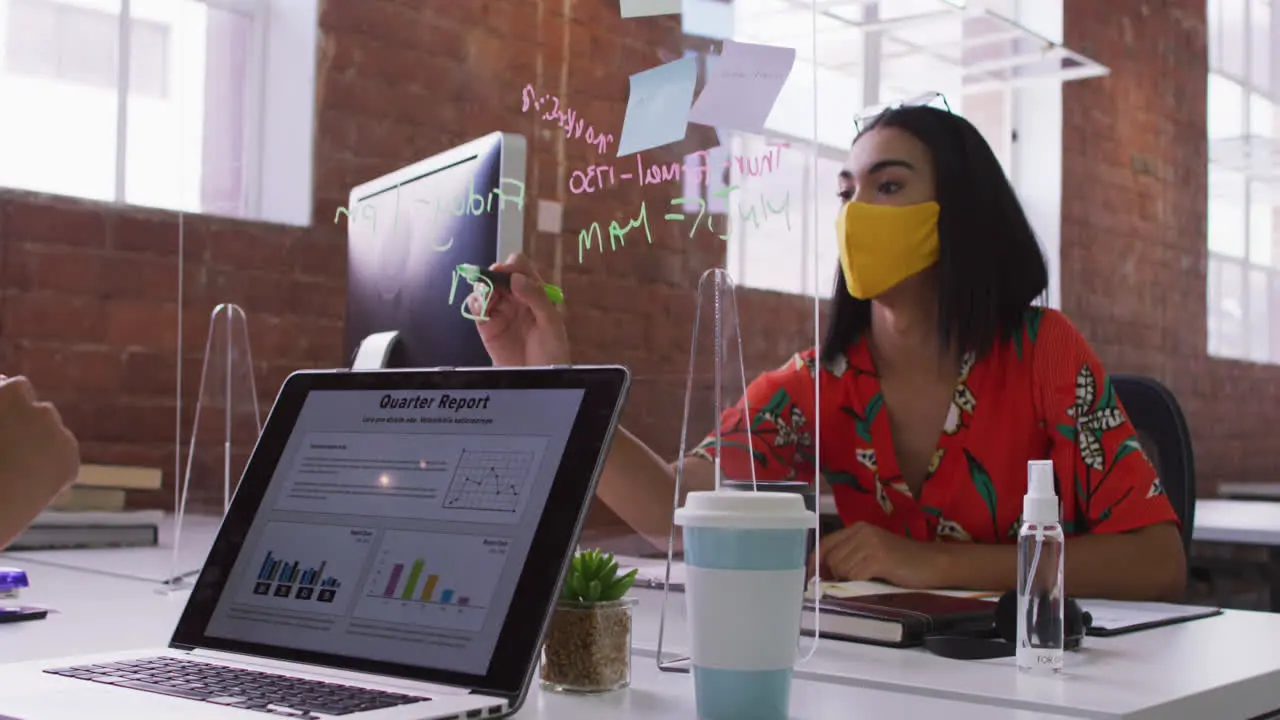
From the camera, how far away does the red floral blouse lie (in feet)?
4.84

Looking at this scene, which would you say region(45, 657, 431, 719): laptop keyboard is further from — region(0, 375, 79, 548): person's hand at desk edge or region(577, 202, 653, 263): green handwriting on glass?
region(577, 202, 653, 263): green handwriting on glass

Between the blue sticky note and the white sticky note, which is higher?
the blue sticky note

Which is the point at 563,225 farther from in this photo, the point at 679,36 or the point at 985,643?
the point at 985,643

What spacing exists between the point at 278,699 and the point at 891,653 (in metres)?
0.47

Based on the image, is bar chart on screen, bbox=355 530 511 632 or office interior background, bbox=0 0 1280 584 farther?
office interior background, bbox=0 0 1280 584

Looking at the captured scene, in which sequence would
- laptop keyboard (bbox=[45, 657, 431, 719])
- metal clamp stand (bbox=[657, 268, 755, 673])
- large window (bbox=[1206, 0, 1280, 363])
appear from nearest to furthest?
laptop keyboard (bbox=[45, 657, 431, 719]) < metal clamp stand (bbox=[657, 268, 755, 673]) < large window (bbox=[1206, 0, 1280, 363])

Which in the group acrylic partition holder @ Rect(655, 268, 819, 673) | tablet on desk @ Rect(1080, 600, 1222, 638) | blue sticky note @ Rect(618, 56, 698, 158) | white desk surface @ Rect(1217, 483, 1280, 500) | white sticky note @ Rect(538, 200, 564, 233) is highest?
blue sticky note @ Rect(618, 56, 698, 158)

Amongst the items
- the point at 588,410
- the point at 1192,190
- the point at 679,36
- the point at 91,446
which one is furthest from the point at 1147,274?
the point at 588,410

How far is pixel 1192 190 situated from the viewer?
17.0 ft

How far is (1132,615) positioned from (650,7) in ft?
2.30

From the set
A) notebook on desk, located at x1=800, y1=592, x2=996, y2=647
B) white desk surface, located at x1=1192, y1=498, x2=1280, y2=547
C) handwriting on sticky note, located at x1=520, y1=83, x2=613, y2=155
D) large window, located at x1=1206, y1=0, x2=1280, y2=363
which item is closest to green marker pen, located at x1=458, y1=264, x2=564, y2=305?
handwriting on sticky note, located at x1=520, y1=83, x2=613, y2=155

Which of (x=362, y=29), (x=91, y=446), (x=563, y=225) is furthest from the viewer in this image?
(x=91, y=446)

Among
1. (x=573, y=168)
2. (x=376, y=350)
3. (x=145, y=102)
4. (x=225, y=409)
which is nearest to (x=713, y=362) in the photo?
(x=573, y=168)

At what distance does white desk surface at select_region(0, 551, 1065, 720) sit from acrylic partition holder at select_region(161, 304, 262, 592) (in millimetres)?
228
